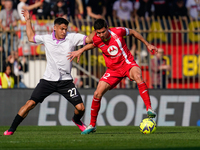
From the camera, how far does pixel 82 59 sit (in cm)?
1267

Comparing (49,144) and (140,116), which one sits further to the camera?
(140,116)

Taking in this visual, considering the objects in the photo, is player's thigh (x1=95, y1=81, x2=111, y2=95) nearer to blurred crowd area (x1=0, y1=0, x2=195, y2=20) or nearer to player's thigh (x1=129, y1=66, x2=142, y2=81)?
player's thigh (x1=129, y1=66, x2=142, y2=81)

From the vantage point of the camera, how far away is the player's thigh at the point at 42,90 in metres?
→ 8.29

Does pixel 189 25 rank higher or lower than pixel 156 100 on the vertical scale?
higher

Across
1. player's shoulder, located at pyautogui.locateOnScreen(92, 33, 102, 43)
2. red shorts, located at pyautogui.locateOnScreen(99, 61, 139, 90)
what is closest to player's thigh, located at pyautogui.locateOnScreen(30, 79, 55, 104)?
red shorts, located at pyautogui.locateOnScreen(99, 61, 139, 90)

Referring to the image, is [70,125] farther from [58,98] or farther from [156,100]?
[156,100]

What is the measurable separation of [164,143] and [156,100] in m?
5.93

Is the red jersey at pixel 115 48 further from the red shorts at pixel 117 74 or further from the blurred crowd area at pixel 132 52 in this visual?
the blurred crowd area at pixel 132 52

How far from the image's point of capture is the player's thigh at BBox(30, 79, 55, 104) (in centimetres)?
829

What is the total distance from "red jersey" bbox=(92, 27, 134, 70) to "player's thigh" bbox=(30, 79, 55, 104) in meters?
1.18

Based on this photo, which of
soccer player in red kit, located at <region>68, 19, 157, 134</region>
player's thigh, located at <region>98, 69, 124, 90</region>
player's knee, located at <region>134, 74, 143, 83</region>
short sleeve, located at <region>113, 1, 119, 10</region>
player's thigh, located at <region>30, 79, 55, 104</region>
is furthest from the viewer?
short sleeve, located at <region>113, 1, 119, 10</region>

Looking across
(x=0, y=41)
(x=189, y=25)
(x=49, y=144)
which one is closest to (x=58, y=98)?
(x=0, y=41)

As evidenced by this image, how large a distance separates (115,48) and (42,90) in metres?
1.62

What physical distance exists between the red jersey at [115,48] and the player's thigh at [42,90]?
1.18 m
